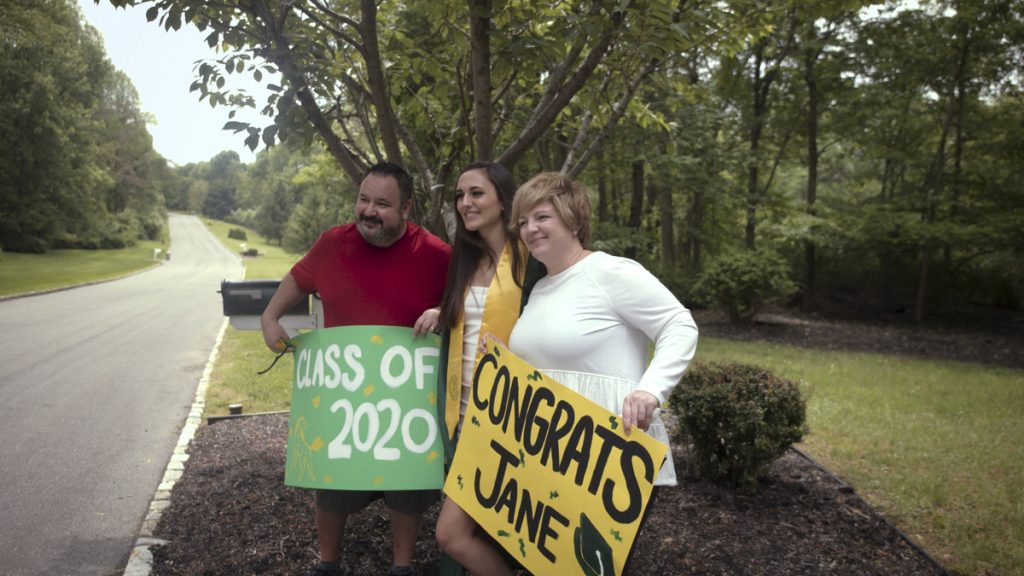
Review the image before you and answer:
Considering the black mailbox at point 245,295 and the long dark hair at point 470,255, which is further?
the black mailbox at point 245,295

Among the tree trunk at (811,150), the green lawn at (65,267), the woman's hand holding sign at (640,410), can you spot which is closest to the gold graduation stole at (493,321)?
the woman's hand holding sign at (640,410)

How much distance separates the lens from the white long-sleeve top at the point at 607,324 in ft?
7.34

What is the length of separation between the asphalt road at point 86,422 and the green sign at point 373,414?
1823 mm

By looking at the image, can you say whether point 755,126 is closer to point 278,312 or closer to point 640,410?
point 278,312

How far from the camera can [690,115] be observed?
55.4ft

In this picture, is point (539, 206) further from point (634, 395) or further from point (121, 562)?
point (121, 562)

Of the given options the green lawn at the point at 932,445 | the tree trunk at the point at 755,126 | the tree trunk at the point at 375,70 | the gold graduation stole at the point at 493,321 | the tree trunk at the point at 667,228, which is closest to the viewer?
the gold graduation stole at the point at 493,321

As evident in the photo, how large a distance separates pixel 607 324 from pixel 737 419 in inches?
97.1

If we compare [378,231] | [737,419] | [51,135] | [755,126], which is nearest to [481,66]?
[378,231]

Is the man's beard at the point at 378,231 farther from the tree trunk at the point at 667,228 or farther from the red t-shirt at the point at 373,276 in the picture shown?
the tree trunk at the point at 667,228

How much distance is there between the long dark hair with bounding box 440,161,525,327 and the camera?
267 centimetres

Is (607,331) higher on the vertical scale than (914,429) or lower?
higher

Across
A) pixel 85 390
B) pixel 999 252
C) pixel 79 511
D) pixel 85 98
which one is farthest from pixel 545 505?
pixel 85 98

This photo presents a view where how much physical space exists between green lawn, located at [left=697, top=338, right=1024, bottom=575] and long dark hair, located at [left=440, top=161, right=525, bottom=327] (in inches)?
126
